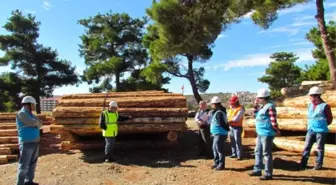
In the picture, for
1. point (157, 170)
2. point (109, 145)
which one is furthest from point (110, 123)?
point (157, 170)

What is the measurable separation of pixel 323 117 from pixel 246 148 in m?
3.13

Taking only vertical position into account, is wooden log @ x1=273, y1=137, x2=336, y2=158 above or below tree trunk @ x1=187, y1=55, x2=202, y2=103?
below

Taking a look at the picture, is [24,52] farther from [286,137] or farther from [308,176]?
[308,176]

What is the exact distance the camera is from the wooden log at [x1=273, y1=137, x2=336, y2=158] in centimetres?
852

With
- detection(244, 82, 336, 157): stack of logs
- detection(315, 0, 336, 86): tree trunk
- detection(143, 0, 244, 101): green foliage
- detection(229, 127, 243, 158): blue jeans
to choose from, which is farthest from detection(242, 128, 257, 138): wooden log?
detection(143, 0, 244, 101): green foliage

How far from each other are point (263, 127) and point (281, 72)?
3175 cm

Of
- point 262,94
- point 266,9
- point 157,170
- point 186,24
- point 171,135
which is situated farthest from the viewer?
point 186,24

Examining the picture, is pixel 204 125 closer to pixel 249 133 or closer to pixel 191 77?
pixel 249 133

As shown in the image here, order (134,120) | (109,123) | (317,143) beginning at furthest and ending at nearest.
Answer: (134,120)
(109,123)
(317,143)

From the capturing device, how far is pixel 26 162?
7.19 meters

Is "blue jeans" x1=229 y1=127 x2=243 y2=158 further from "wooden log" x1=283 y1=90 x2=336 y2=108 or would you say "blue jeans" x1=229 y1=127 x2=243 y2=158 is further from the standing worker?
"wooden log" x1=283 y1=90 x2=336 y2=108

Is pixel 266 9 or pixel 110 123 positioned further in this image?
pixel 266 9

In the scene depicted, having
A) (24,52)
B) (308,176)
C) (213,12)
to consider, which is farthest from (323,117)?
(24,52)

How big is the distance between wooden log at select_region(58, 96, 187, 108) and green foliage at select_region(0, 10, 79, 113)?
20.8m
